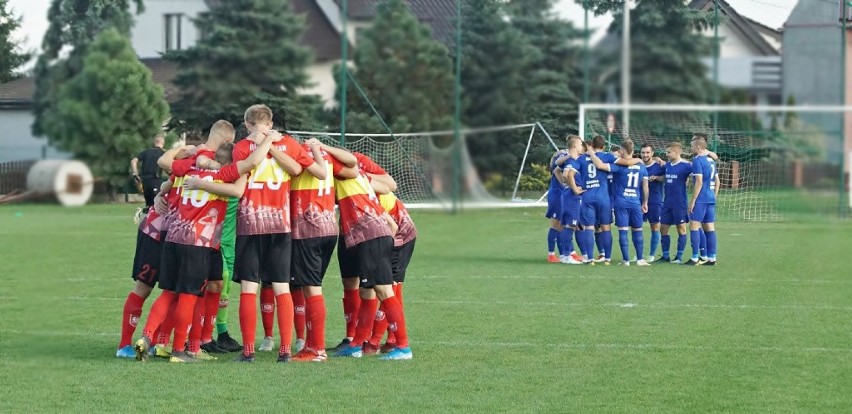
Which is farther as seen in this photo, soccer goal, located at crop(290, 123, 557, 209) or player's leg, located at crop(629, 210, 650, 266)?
player's leg, located at crop(629, 210, 650, 266)

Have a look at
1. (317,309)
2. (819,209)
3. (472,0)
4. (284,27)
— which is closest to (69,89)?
(284,27)

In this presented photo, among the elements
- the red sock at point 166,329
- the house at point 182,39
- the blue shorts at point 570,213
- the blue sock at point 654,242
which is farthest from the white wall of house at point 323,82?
the blue sock at point 654,242

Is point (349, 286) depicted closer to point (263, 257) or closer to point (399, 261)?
point (399, 261)

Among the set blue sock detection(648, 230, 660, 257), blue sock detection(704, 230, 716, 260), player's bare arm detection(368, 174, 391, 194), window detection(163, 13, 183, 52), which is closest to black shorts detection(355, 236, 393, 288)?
player's bare arm detection(368, 174, 391, 194)

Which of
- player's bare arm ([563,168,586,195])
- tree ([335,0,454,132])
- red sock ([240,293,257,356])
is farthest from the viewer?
player's bare arm ([563,168,586,195])

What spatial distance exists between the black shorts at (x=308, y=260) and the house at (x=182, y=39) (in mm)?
5359

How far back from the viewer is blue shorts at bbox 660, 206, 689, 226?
49.6ft

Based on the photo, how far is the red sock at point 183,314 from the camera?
6.90 m

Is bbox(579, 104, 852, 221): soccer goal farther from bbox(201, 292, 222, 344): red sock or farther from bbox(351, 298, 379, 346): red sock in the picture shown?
bbox(201, 292, 222, 344): red sock

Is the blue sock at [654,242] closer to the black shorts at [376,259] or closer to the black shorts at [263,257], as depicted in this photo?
the black shorts at [376,259]

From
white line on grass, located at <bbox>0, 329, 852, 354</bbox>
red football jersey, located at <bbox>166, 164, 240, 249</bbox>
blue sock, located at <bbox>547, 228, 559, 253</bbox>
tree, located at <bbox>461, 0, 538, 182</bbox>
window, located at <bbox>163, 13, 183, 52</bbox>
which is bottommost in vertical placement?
white line on grass, located at <bbox>0, 329, 852, 354</bbox>

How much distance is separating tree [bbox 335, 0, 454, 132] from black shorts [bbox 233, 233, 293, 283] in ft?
16.7

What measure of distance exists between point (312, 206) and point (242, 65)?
5.25m

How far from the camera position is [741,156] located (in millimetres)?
1729
